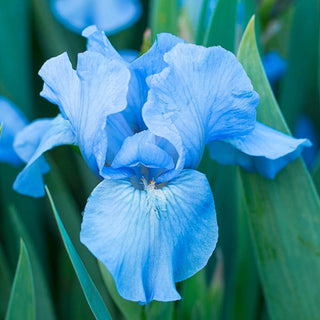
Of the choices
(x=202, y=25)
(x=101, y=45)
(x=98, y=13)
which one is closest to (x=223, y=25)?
(x=202, y=25)

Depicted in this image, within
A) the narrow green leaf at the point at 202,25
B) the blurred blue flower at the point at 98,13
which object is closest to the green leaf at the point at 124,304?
the narrow green leaf at the point at 202,25

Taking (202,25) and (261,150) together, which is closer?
(261,150)

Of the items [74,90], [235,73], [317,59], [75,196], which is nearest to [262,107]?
[235,73]


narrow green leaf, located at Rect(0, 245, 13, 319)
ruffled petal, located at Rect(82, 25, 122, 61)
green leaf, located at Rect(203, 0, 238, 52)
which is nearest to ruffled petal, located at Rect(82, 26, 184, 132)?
ruffled petal, located at Rect(82, 25, 122, 61)

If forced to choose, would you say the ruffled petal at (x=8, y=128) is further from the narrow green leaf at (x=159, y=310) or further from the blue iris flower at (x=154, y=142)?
the narrow green leaf at (x=159, y=310)

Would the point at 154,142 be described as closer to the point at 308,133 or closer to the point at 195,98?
the point at 195,98

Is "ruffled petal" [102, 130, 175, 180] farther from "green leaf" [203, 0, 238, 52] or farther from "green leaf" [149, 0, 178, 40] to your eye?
"green leaf" [149, 0, 178, 40]
